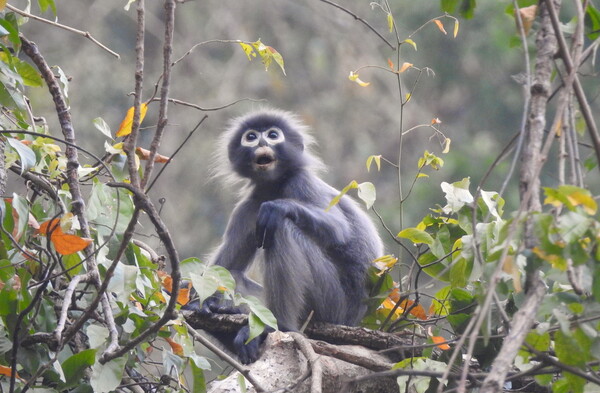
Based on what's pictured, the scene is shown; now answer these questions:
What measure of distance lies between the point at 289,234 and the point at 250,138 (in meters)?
1.03

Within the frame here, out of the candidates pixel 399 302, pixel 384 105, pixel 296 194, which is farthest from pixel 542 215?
pixel 384 105

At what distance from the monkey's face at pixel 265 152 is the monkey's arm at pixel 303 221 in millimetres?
441

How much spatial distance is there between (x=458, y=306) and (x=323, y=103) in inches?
336

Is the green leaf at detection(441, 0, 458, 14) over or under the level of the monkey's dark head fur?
over

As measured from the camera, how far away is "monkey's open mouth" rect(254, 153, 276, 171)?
4.96 meters

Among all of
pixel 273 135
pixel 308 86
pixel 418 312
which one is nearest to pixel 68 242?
pixel 418 312

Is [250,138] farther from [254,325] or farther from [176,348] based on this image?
[254,325]

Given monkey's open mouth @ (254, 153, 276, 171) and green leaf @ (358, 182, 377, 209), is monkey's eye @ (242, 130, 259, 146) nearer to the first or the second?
monkey's open mouth @ (254, 153, 276, 171)

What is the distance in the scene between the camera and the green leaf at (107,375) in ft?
8.28

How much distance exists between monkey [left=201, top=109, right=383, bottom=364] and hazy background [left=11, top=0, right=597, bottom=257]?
4984 millimetres

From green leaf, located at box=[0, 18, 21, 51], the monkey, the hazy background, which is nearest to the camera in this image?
green leaf, located at box=[0, 18, 21, 51]

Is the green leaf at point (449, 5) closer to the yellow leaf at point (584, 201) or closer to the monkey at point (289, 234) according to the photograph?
the yellow leaf at point (584, 201)

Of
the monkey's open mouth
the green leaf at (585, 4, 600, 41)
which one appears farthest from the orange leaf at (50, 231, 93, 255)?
the monkey's open mouth

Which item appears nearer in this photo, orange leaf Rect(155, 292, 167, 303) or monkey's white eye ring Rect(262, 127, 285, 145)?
orange leaf Rect(155, 292, 167, 303)
